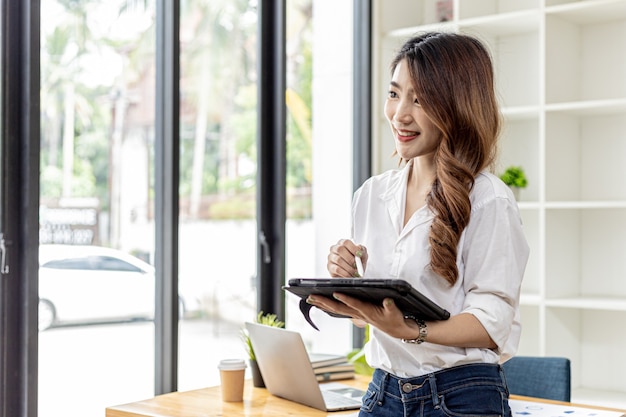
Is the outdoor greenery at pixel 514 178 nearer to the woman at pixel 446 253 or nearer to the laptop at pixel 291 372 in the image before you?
the laptop at pixel 291 372

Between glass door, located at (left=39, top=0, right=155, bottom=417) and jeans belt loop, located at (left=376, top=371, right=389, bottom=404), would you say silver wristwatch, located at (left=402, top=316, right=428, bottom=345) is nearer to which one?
jeans belt loop, located at (left=376, top=371, right=389, bottom=404)

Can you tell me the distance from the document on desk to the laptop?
42cm

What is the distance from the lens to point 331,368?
8.96 ft

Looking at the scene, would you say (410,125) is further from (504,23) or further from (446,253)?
(504,23)

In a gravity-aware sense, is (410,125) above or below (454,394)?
above

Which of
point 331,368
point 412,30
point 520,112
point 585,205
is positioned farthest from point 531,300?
point 412,30

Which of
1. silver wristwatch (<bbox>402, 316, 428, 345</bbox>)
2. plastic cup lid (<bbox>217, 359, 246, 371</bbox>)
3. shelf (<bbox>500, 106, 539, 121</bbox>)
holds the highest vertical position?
shelf (<bbox>500, 106, 539, 121</bbox>)

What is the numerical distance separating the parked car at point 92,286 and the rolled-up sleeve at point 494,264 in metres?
1.58

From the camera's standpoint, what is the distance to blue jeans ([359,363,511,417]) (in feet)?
4.70

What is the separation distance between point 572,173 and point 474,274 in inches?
85.6

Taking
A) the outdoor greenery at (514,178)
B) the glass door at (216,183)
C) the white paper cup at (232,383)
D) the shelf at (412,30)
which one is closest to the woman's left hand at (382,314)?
the white paper cup at (232,383)

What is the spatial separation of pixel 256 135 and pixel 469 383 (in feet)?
6.97

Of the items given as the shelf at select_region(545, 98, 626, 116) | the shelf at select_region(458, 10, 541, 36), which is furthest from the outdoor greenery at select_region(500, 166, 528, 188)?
the shelf at select_region(458, 10, 541, 36)

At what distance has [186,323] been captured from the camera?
3125 millimetres
